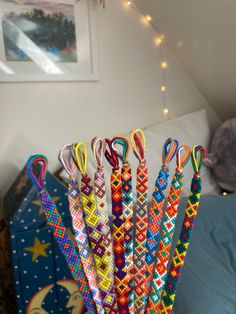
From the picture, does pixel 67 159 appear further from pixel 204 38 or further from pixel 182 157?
pixel 204 38

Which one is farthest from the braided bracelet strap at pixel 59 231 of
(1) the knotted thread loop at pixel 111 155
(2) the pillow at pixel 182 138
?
(2) the pillow at pixel 182 138

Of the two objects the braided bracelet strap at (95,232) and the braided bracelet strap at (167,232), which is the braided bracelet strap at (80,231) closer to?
the braided bracelet strap at (95,232)

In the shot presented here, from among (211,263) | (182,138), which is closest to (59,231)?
(211,263)

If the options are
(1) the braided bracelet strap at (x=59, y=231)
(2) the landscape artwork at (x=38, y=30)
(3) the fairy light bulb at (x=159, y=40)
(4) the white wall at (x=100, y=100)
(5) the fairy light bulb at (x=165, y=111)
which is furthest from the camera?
(5) the fairy light bulb at (x=165, y=111)

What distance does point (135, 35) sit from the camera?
1.62m

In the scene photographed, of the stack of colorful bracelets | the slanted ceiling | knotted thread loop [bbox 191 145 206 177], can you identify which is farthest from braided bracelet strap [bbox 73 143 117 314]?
the slanted ceiling

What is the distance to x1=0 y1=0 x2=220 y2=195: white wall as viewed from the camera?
135 cm

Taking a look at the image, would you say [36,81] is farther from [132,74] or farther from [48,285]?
[48,285]

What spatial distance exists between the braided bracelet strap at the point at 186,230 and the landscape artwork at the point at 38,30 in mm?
1040

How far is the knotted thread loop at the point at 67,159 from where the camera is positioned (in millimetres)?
525

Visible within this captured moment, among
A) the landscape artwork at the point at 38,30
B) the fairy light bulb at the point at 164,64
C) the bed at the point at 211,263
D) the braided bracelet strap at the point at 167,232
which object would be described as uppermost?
the landscape artwork at the point at 38,30

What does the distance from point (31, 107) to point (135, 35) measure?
2.42ft

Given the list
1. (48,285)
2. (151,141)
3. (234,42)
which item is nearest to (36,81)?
(151,141)

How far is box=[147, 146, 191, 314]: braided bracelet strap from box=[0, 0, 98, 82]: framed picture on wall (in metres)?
0.99
